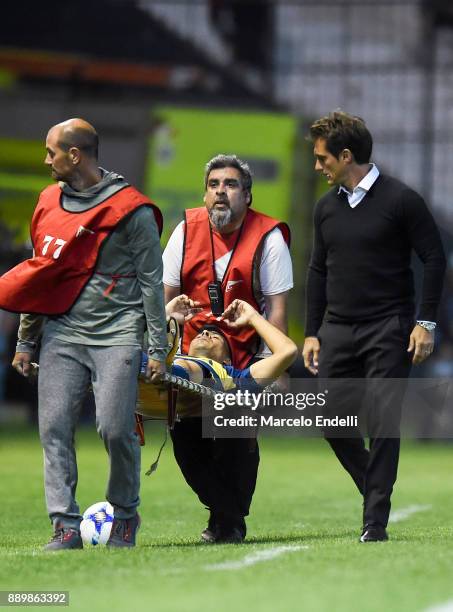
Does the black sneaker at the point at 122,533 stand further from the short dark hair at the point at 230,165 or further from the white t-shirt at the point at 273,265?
the short dark hair at the point at 230,165

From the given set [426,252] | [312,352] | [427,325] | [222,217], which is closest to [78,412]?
[222,217]

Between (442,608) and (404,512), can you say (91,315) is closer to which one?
(442,608)

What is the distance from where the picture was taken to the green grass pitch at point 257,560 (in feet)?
21.1

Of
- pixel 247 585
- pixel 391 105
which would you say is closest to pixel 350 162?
pixel 247 585

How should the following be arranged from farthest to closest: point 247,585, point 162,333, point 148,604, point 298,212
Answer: point 298,212
point 162,333
point 247,585
point 148,604

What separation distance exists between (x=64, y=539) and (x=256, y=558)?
1.01 m

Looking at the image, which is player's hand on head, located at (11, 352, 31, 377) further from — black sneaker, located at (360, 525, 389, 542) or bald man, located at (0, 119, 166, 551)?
black sneaker, located at (360, 525, 389, 542)

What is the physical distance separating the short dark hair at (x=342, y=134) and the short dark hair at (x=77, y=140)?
1271mm

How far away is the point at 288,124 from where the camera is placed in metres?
22.8

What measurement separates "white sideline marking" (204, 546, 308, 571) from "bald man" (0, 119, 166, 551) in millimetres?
737

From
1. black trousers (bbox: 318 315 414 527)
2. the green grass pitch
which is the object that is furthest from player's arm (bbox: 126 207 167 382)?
black trousers (bbox: 318 315 414 527)

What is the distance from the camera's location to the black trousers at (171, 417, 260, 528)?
899 centimetres

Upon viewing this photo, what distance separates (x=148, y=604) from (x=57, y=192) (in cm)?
275

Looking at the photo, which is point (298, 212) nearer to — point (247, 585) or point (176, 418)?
point (176, 418)
